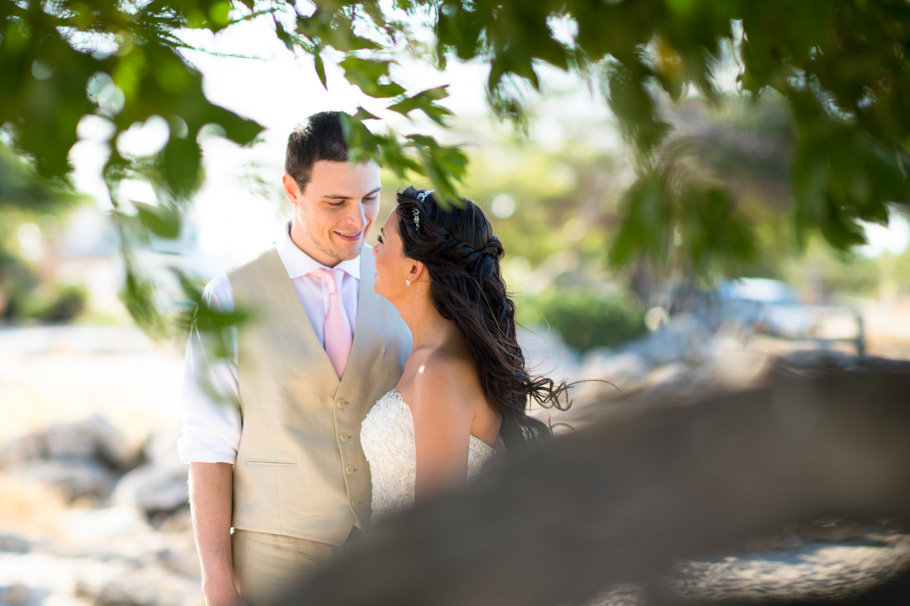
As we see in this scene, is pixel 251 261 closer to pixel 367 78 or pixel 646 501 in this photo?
pixel 367 78

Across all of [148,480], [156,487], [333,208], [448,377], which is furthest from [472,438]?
[148,480]

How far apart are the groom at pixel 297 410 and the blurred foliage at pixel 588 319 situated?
12.9m

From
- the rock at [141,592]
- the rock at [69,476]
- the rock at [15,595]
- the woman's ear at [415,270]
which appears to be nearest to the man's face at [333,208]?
the woman's ear at [415,270]

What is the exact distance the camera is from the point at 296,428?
8.72 ft

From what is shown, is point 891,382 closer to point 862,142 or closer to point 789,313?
point 862,142

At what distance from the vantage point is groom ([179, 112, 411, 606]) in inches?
102

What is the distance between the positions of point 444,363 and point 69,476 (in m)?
8.32

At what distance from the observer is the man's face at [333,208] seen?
110 inches

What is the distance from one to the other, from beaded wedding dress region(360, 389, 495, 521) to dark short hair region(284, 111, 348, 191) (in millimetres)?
943

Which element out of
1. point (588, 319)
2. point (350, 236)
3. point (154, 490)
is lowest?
point (154, 490)

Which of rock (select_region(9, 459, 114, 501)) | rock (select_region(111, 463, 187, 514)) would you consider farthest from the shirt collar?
rock (select_region(9, 459, 114, 501))

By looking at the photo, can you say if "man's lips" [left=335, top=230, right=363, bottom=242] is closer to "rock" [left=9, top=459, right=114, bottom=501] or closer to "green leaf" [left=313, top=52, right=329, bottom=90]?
"green leaf" [left=313, top=52, right=329, bottom=90]

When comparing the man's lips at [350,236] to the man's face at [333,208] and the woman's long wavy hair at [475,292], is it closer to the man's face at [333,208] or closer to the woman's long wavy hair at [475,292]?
the man's face at [333,208]

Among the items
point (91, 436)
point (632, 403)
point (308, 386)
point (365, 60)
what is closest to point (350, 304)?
point (308, 386)
